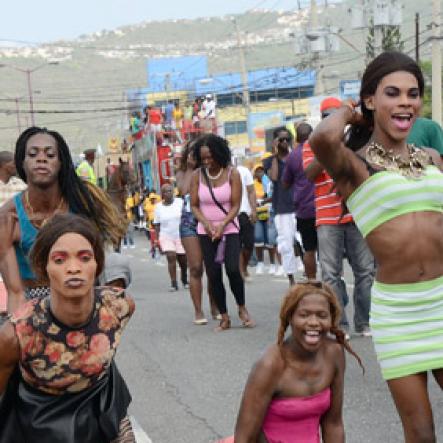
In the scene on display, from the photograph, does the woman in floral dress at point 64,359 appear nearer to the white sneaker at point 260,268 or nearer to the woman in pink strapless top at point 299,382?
the woman in pink strapless top at point 299,382

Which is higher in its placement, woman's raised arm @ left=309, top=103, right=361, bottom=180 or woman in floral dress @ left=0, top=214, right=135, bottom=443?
woman's raised arm @ left=309, top=103, right=361, bottom=180

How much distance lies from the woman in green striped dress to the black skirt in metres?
1.12

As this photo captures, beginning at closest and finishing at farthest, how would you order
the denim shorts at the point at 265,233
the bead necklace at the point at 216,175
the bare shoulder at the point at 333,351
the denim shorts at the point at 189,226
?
1. the bare shoulder at the point at 333,351
2. the bead necklace at the point at 216,175
3. the denim shorts at the point at 189,226
4. the denim shorts at the point at 265,233

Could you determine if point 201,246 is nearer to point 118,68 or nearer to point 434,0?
point 434,0

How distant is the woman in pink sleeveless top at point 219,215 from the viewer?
438 inches

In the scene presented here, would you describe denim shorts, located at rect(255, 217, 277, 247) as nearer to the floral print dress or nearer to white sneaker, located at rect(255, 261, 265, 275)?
white sneaker, located at rect(255, 261, 265, 275)

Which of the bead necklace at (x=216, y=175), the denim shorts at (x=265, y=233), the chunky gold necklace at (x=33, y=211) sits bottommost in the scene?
the denim shorts at (x=265, y=233)

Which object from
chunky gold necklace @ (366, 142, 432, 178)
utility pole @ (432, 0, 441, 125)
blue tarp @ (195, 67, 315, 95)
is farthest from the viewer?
blue tarp @ (195, 67, 315, 95)

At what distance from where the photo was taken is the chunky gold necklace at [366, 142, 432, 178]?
4724 mm

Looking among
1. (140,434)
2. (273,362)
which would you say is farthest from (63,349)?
(140,434)

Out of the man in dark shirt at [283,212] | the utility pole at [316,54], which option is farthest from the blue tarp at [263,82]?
the man in dark shirt at [283,212]

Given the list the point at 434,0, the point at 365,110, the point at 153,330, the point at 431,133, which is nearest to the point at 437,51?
the point at 434,0

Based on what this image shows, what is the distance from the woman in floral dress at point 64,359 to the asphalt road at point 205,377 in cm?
245

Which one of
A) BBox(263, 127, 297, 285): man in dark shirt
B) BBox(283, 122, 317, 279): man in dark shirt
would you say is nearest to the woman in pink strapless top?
BBox(283, 122, 317, 279): man in dark shirt
